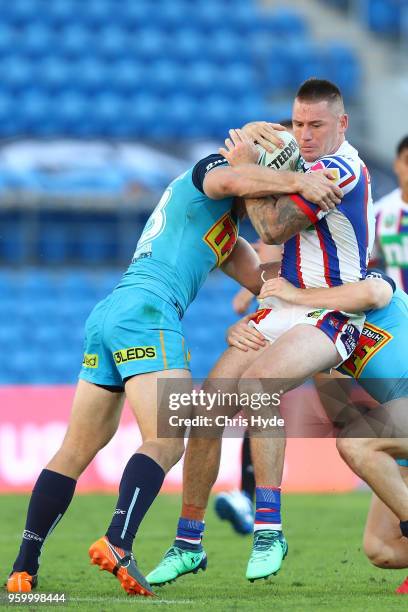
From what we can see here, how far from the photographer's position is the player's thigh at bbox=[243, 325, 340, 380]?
5.48m

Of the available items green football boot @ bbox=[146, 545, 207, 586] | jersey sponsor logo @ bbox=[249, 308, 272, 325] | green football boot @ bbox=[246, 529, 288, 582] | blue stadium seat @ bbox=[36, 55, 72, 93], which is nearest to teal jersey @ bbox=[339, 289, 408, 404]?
jersey sponsor logo @ bbox=[249, 308, 272, 325]

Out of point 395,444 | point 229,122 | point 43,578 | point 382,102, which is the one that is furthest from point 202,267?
point 382,102

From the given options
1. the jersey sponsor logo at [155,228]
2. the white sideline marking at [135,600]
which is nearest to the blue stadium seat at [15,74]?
the jersey sponsor logo at [155,228]

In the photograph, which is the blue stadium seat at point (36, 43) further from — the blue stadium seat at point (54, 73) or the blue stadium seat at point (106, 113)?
the blue stadium seat at point (106, 113)

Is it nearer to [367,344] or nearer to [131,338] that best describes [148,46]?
[367,344]

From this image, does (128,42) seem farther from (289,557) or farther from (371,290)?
(371,290)

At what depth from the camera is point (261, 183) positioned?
5.49 metres

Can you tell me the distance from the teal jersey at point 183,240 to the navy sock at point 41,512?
3.13 ft

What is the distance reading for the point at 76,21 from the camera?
1858 cm

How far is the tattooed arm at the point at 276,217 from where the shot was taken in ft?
18.1

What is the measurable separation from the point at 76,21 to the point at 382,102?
15.8ft

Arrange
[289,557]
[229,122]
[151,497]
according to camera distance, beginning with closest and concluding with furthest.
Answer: [151,497], [289,557], [229,122]

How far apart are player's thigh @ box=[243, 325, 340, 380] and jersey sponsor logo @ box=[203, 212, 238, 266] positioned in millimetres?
551

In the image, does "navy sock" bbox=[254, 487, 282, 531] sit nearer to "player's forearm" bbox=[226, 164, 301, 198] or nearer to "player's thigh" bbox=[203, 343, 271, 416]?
"player's thigh" bbox=[203, 343, 271, 416]
